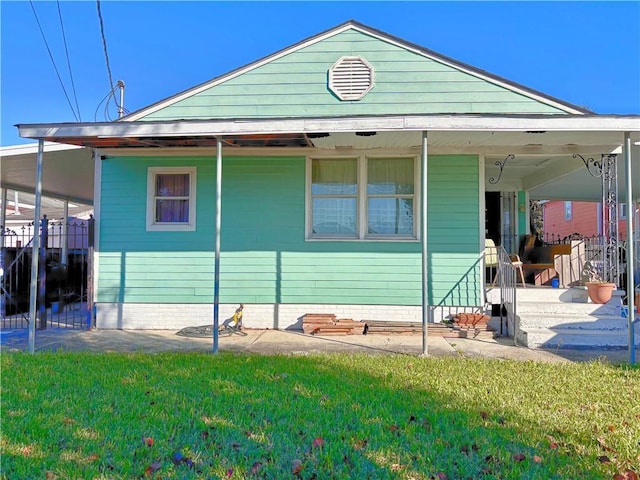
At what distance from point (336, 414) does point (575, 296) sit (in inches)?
220

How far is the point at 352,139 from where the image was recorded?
23.0 feet

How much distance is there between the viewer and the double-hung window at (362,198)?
305 inches

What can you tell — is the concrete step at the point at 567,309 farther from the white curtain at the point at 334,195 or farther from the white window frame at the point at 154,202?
the white window frame at the point at 154,202

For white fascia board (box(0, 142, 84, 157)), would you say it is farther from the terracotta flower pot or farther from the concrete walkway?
the terracotta flower pot

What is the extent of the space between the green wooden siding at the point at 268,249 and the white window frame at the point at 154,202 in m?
0.09

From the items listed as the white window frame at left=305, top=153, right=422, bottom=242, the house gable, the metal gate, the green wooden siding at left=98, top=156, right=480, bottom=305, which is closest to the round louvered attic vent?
the house gable

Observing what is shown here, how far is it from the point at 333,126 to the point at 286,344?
10.6ft

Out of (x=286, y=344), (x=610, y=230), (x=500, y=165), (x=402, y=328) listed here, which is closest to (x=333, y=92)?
(x=500, y=165)

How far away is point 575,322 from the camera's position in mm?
6613

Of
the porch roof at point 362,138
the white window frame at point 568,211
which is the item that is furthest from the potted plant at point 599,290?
the white window frame at point 568,211

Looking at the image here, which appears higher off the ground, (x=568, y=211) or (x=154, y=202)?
(x=568, y=211)

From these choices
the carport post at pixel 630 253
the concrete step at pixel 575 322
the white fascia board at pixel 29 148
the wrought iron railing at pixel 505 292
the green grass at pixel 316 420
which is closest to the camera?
the green grass at pixel 316 420

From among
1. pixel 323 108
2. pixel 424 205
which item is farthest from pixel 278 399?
pixel 323 108

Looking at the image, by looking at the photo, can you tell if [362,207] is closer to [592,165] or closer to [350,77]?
[350,77]
